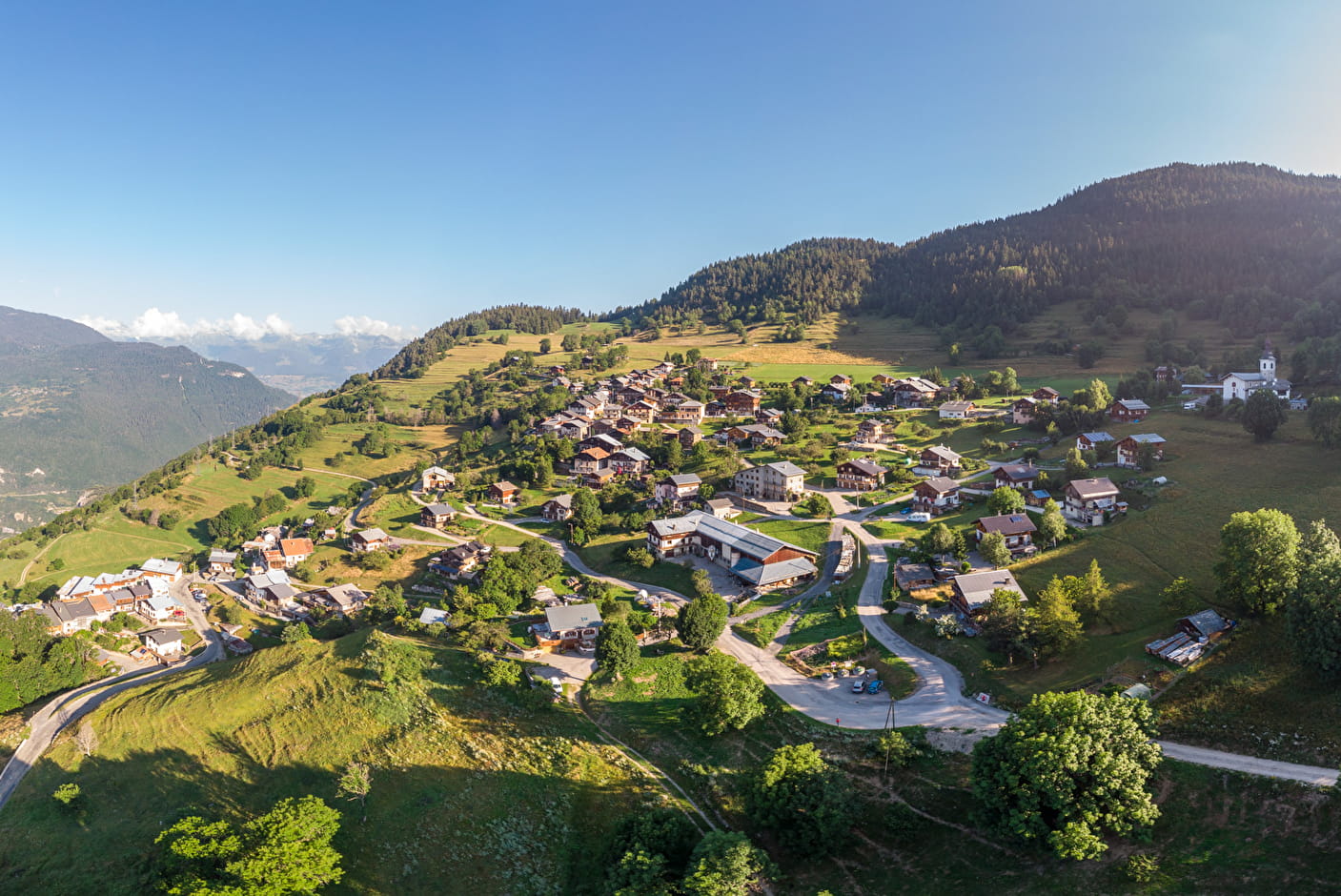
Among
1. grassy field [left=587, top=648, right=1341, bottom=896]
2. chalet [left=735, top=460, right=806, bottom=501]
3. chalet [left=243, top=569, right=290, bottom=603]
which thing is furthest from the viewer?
chalet [left=243, top=569, right=290, bottom=603]

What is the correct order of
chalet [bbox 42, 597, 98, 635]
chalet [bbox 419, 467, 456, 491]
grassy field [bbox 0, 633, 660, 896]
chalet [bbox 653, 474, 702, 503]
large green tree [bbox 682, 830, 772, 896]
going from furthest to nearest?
chalet [bbox 419, 467, 456, 491]
chalet [bbox 653, 474, 702, 503]
chalet [bbox 42, 597, 98, 635]
grassy field [bbox 0, 633, 660, 896]
large green tree [bbox 682, 830, 772, 896]


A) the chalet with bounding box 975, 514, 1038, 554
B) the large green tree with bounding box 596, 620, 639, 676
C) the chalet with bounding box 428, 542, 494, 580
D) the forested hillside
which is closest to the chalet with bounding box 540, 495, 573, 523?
the chalet with bounding box 428, 542, 494, 580

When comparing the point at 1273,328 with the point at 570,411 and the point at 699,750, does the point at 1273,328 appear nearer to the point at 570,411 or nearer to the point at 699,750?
the point at 570,411


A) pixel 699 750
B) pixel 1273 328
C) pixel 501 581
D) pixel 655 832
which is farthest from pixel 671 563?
pixel 1273 328

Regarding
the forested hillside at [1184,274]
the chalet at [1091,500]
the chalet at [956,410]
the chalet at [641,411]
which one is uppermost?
the forested hillside at [1184,274]

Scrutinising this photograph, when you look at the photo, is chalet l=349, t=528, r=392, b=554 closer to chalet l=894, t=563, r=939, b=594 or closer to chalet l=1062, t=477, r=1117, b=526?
chalet l=894, t=563, r=939, b=594

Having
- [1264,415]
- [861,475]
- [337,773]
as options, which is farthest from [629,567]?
[1264,415]

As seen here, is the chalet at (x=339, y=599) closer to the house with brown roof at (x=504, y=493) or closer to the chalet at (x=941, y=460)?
the house with brown roof at (x=504, y=493)

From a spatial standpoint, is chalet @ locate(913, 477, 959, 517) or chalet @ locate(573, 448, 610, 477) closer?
chalet @ locate(913, 477, 959, 517)

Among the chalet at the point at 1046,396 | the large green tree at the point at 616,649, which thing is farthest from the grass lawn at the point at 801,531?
the chalet at the point at 1046,396
